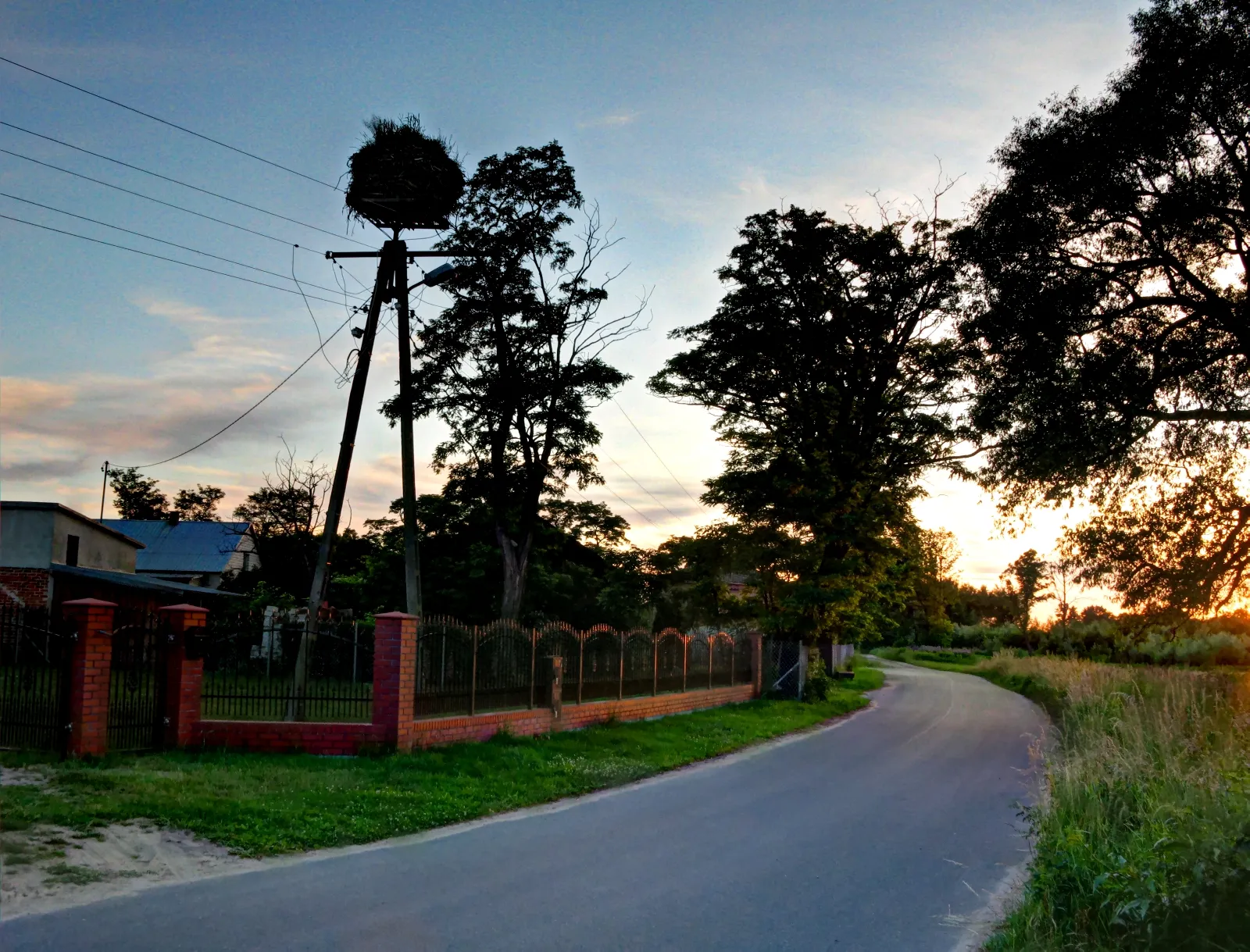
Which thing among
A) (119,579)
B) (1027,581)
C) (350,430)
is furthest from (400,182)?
(1027,581)

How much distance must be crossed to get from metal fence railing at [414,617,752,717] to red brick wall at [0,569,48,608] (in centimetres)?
2243

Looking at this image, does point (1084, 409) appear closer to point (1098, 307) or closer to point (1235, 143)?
point (1098, 307)

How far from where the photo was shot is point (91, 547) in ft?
124

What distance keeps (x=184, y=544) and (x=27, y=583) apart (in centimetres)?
2244

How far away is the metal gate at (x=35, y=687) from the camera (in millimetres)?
12227

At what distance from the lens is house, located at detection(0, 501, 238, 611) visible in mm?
33312

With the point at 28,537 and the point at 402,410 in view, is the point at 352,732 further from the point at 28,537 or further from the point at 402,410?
the point at 28,537

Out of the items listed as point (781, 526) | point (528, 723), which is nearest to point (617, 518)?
point (781, 526)

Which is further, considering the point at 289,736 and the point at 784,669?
the point at 784,669

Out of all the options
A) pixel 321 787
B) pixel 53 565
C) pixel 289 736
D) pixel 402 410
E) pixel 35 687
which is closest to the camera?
pixel 321 787

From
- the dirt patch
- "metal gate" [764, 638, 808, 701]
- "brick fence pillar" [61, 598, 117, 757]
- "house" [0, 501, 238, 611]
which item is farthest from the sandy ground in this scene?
"house" [0, 501, 238, 611]

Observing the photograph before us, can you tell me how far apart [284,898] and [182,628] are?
7254mm

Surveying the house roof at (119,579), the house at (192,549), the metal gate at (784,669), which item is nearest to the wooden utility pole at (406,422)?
the metal gate at (784,669)

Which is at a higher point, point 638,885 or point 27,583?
point 27,583
